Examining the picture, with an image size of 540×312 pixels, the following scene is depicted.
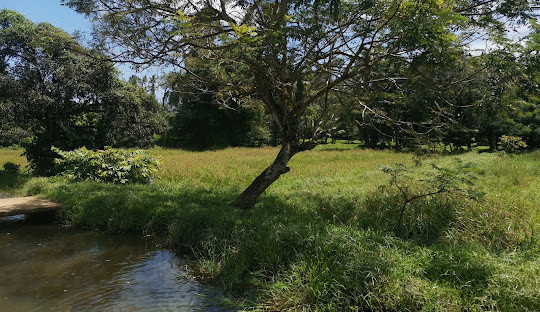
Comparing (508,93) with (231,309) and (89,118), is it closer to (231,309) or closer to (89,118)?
(231,309)

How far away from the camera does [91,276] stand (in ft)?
16.7

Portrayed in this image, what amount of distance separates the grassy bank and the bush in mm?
1335

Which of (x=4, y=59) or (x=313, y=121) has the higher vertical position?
(x=4, y=59)

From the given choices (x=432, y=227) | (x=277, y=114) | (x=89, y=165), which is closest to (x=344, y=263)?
(x=432, y=227)

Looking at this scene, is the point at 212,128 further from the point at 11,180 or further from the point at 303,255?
the point at 303,255

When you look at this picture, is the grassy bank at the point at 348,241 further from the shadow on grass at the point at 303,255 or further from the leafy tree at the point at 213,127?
the leafy tree at the point at 213,127

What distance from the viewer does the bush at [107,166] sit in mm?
10773

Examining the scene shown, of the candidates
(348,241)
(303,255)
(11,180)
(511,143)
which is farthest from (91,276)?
(511,143)

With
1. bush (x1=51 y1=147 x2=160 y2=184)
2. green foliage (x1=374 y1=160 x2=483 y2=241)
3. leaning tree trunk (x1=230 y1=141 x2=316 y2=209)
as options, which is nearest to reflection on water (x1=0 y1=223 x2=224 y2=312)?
leaning tree trunk (x1=230 y1=141 x2=316 y2=209)

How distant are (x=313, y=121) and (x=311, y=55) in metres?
1.45

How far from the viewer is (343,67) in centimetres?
688

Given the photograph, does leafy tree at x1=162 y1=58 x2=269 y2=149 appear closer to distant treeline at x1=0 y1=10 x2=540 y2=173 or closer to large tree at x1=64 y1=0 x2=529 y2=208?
distant treeline at x1=0 y1=10 x2=540 y2=173

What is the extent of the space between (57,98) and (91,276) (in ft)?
32.0

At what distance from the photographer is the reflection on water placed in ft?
14.1
